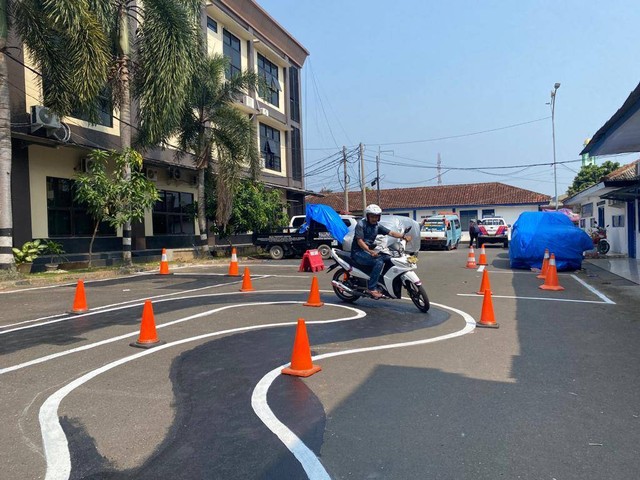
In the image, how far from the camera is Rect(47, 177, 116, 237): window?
18734 millimetres

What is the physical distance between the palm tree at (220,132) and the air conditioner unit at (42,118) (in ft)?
19.9

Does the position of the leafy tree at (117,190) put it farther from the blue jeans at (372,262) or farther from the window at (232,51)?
the window at (232,51)

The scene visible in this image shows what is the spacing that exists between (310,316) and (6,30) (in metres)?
12.9

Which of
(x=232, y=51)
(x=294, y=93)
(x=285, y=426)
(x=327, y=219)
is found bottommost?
(x=285, y=426)

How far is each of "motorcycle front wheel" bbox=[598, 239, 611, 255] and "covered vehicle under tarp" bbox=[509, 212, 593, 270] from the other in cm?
544

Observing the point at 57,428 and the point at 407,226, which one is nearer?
the point at 57,428

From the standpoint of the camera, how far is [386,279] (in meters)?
9.05

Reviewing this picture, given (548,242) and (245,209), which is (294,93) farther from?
(548,242)

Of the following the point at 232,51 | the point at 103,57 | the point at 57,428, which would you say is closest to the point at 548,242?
the point at 103,57

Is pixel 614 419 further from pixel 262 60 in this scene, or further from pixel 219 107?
pixel 262 60

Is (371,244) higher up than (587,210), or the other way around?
(587,210)

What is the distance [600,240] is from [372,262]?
17203 mm

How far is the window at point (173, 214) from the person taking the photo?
2448 centimetres

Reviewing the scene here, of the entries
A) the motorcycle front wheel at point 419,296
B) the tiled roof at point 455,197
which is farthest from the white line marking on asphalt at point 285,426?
the tiled roof at point 455,197
